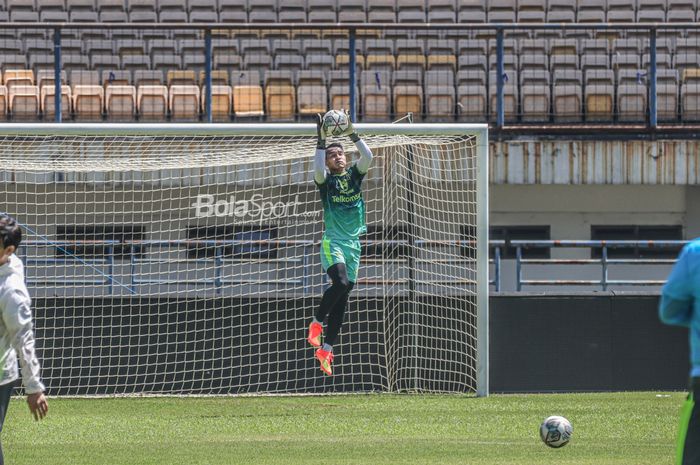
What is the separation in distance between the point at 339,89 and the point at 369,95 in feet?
1.93

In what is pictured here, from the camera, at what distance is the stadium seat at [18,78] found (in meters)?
17.4

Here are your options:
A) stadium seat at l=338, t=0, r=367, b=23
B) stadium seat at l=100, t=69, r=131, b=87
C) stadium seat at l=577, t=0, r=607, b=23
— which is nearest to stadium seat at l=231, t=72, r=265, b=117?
stadium seat at l=100, t=69, r=131, b=87

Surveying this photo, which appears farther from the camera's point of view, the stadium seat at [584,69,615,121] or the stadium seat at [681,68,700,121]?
the stadium seat at [584,69,615,121]

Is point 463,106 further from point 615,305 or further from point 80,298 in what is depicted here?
point 80,298

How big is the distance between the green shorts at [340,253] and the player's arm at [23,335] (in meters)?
5.23

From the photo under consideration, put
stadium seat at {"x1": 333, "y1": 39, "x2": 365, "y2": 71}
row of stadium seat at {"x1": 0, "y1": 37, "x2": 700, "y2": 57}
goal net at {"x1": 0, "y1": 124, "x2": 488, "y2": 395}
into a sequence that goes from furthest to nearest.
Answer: row of stadium seat at {"x1": 0, "y1": 37, "x2": 700, "y2": 57} < stadium seat at {"x1": 333, "y1": 39, "x2": 365, "y2": 71} < goal net at {"x1": 0, "y1": 124, "x2": 488, "y2": 395}

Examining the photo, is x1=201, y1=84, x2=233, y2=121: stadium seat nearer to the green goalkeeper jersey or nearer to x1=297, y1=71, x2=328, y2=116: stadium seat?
x1=297, y1=71, x2=328, y2=116: stadium seat

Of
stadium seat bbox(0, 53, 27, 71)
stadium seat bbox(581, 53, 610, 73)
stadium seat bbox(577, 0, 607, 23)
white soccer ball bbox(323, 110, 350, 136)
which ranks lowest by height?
white soccer ball bbox(323, 110, 350, 136)

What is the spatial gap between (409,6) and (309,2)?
1726 mm

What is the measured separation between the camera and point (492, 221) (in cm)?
1966

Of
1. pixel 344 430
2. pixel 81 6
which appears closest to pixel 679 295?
pixel 344 430

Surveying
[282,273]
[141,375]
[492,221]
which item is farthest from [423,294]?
[492,221]

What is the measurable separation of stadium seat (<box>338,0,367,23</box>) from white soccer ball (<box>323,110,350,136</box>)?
10.8 meters

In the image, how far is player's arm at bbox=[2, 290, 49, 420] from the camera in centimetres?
509
